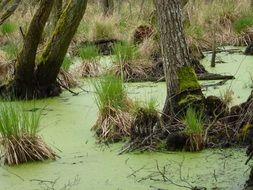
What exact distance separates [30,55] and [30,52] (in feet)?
0.13

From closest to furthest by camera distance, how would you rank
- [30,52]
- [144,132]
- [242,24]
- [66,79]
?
[144,132], [30,52], [66,79], [242,24]

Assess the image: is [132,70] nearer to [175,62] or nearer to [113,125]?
[113,125]

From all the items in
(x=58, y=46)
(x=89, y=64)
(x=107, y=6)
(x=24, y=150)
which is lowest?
(x=24, y=150)

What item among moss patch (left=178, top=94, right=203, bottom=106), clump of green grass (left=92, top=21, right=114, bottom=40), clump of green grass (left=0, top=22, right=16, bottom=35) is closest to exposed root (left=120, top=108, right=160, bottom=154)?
moss patch (left=178, top=94, right=203, bottom=106)

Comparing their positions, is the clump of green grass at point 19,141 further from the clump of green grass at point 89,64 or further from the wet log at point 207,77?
the clump of green grass at point 89,64

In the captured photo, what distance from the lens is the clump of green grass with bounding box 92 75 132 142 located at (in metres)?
4.66

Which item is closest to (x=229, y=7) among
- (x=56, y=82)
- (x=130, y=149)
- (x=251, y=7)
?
(x=251, y=7)

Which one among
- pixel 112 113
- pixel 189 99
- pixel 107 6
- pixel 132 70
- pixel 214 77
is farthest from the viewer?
pixel 107 6

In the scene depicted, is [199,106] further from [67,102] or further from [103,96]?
[67,102]

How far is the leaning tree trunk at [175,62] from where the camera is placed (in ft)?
14.5

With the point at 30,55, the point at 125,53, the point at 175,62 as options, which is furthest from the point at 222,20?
the point at 175,62

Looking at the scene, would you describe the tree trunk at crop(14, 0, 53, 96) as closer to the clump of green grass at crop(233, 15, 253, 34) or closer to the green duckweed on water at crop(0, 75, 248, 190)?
the green duckweed on water at crop(0, 75, 248, 190)

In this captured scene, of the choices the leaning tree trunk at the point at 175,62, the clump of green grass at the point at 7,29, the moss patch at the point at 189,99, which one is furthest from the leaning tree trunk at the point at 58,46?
the clump of green grass at the point at 7,29

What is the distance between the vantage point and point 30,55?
630 centimetres
